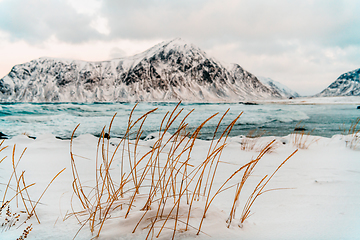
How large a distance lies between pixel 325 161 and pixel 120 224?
242 centimetres

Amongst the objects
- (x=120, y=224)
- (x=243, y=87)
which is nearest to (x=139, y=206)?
(x=120, y=224)

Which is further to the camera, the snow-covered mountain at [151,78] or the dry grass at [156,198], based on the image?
the snow-covered mountain at [151,78]

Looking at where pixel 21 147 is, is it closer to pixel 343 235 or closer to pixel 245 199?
pixel 245 199

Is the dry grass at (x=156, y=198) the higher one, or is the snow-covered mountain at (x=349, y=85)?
the snow-covered mountain at (x=349, y=85)

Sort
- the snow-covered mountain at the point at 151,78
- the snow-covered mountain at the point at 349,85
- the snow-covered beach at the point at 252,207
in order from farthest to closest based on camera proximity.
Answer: the snow-covered mountain at the point at 151,78
the snow-covered mountain at the point at 349,85
the snow-covered beach at the point at 252,207

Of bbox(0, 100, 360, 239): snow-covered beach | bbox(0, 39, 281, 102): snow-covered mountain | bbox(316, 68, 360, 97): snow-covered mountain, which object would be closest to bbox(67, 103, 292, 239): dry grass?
bbox(0, 100, 360, 239): snow-covered beach

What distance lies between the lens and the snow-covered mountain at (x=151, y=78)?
109ft

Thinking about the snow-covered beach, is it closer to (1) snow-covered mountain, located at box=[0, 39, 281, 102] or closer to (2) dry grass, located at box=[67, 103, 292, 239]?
(2) dry grass, located at box=[67, 103, 292, 239]

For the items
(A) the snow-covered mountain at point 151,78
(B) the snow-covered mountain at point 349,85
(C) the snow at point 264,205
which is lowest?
(C) the snow at point 264,205

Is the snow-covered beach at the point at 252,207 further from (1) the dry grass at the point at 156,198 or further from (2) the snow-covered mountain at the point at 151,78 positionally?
(2) the snow-covered mountain at the point at 151,78

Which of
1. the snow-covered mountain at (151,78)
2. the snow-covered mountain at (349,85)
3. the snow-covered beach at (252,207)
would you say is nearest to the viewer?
the snow-covered beach at (252,207)

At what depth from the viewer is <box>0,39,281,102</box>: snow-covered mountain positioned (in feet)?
109

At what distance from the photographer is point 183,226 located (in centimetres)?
70

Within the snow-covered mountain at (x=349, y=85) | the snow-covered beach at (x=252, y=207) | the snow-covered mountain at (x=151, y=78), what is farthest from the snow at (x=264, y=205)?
the snow-covered mountain at (x=151, y=78)
